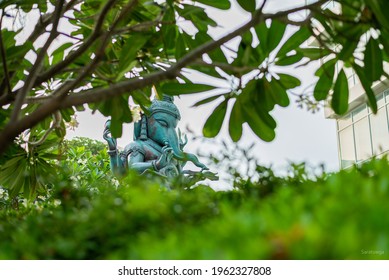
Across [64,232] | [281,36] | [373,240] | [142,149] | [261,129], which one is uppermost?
[142,149]

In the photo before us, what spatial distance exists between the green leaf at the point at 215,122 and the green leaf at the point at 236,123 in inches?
1.6

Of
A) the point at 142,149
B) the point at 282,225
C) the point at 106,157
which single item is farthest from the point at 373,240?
the point at 106,157

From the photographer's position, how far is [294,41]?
177 cm

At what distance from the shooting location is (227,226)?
0.64 meters

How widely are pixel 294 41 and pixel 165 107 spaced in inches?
289

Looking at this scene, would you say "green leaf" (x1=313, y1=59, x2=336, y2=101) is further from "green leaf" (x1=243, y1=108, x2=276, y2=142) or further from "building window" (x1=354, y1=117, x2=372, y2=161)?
"building window" (x1=354, y1=117, x2=372, y2=161)

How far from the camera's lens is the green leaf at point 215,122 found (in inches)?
75.1

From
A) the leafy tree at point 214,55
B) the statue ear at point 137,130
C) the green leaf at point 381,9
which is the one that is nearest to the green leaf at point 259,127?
the leafy tree at point 214,55

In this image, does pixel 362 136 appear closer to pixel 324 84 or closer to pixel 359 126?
pixel 359 126

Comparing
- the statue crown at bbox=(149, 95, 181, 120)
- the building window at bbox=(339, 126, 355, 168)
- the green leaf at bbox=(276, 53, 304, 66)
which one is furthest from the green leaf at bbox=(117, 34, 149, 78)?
the building window at bbox=(339, 126, 355, 168)

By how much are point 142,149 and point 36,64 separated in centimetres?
742

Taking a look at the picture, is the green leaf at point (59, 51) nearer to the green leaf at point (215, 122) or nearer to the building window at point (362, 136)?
the green leaf at point (215, 122)

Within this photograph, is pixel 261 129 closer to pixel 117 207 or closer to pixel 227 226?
pixel 117 207

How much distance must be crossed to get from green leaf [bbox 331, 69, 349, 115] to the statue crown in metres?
7.17
